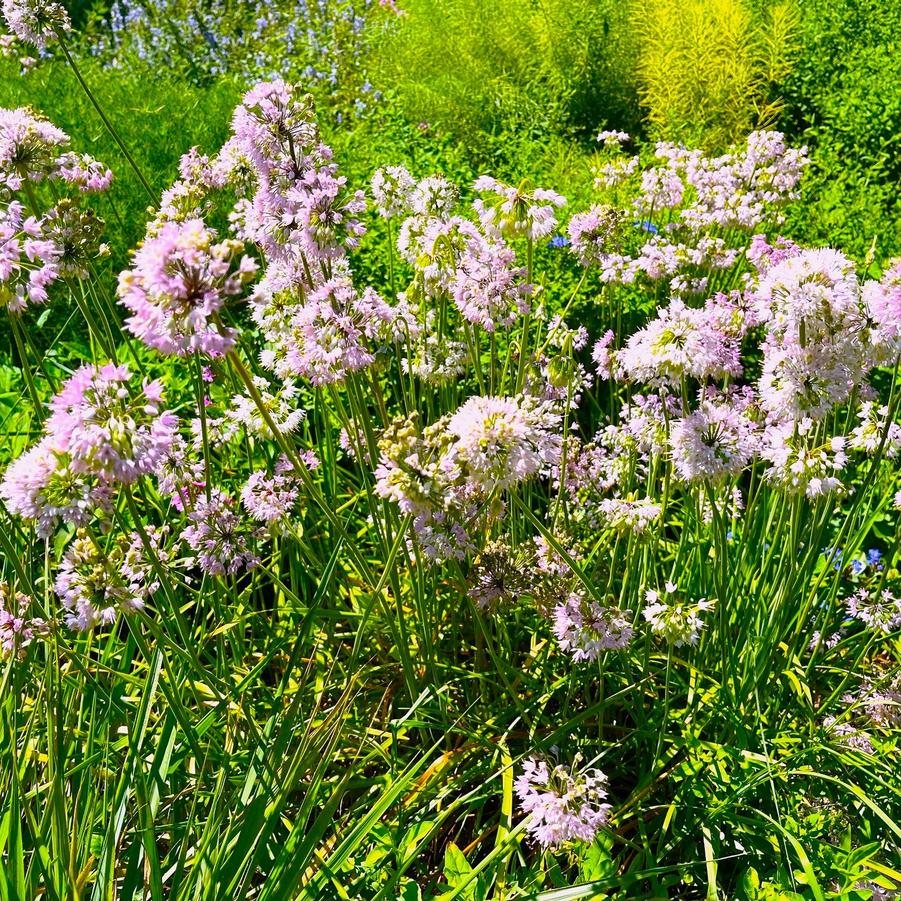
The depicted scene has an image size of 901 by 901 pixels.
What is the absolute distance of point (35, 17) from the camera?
2.72m

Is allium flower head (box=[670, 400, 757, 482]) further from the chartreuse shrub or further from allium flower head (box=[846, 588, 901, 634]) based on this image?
allium flower head (box=[846, 588, 901, 634])

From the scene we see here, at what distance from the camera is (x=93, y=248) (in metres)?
2.53

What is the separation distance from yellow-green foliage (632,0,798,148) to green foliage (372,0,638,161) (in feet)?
1.28

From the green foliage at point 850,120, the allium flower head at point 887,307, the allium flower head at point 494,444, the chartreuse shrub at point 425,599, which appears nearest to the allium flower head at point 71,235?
the chartreuse shrub at point 425,599

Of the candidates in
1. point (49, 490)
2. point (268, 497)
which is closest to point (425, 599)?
point (268, 497)

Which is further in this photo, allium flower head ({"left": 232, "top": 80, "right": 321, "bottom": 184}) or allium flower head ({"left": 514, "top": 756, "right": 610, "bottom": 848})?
allium flower head ({"left": 232, "top": 80, "right": 321, "bottom": 184})

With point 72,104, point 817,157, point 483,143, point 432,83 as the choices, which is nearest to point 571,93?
point 483,143

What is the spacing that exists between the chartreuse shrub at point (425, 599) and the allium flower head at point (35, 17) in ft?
0.04

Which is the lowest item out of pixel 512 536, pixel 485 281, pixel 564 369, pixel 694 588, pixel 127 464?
pixel 694 588

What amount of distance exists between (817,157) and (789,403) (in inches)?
193

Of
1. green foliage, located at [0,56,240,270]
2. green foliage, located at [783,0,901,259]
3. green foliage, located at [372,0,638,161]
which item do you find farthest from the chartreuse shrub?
green foliage, located at [372,0,638,161]

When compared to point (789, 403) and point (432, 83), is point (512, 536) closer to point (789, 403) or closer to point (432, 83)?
point (789, 403)

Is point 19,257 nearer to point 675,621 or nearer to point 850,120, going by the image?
point 675,621

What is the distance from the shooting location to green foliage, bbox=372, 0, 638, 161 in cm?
722
